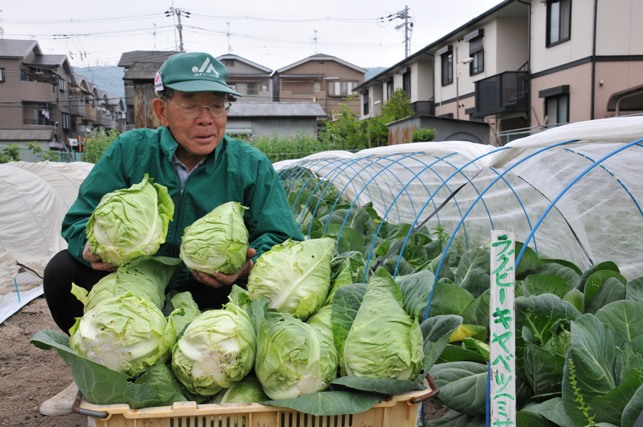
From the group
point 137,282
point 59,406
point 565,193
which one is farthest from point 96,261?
point 565,193

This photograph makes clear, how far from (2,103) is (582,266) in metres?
42.0

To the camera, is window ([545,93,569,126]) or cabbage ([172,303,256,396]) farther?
window ([545,93,569,126])

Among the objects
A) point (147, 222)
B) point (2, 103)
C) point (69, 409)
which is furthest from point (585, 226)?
point (2, 103)

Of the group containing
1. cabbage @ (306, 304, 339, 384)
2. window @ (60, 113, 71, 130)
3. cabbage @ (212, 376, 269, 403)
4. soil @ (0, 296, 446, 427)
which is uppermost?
window @ (60, 113, 71, 130)

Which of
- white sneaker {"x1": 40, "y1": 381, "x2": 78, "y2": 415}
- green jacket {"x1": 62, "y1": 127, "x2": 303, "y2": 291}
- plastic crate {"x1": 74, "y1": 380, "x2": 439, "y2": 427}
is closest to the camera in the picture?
plastic crate {"x1": 74, "y1": 380, "x2": 439, "y2": 427}

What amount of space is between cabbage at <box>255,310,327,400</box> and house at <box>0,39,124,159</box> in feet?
117

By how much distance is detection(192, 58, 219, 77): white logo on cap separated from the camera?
247 centimetres

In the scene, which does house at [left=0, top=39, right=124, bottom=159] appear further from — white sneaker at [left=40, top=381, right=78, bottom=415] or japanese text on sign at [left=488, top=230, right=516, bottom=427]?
japanese text on sign at [left=488, top=230, right=516, bottom=427]

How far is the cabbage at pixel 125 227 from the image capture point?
2.04 metres

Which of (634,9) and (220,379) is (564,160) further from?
(634,9)

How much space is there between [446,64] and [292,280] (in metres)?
23.2

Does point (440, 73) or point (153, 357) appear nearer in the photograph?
point (153, 357)

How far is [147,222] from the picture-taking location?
2105 mm

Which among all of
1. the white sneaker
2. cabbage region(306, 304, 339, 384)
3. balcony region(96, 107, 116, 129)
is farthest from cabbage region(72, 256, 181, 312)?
balcony region(96, 107, 116, 129)
